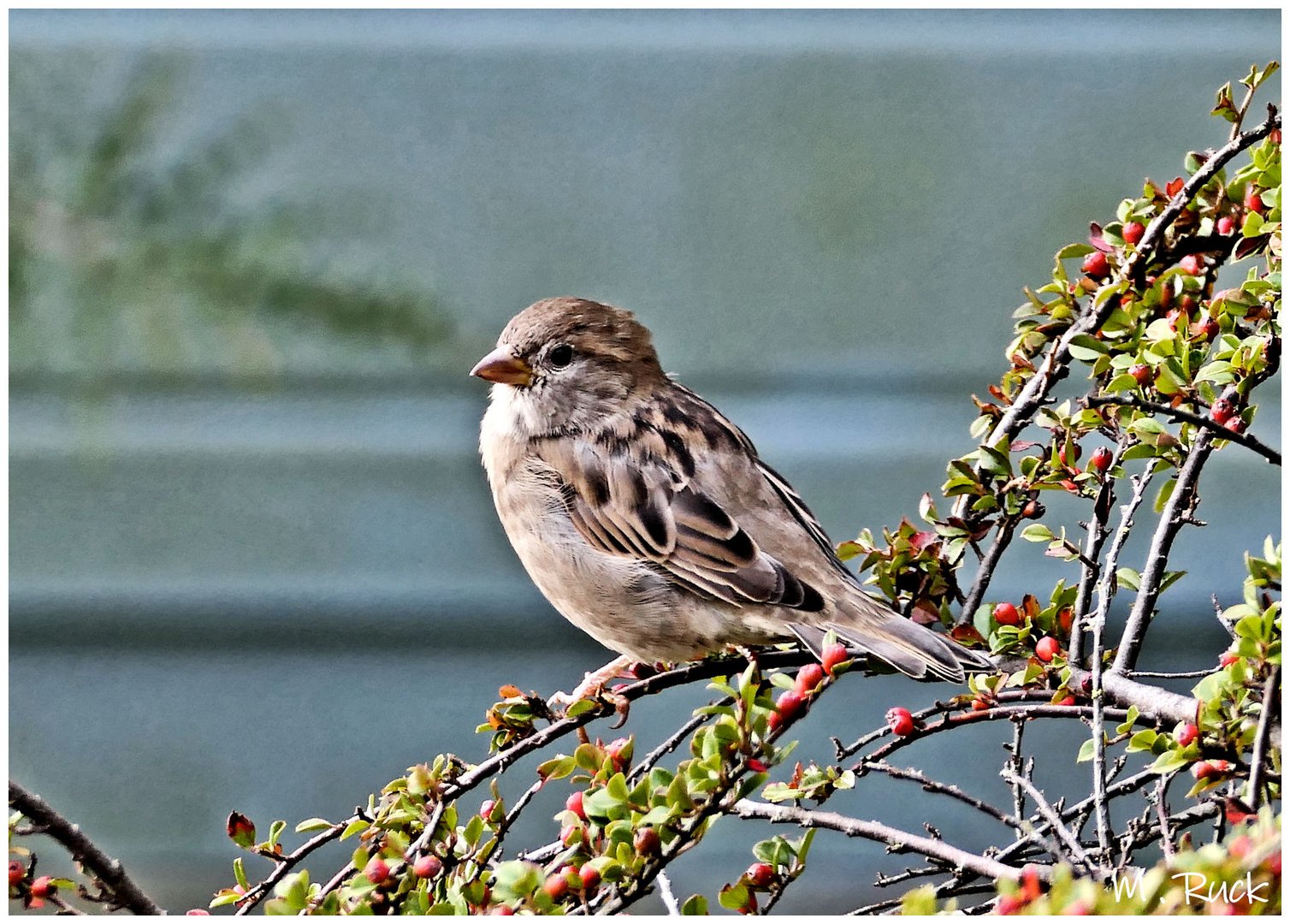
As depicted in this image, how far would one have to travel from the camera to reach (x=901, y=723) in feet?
3.51

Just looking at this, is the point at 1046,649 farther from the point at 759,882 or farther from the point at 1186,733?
the point at 759,882

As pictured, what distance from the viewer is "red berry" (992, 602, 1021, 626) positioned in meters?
1.22

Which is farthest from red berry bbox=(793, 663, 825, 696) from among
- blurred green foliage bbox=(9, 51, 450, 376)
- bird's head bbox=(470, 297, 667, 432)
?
blurred green foliage bbox=(9, 51, 450, 376)

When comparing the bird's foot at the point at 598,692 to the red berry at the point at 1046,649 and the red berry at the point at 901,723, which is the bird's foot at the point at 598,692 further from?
the red berry at the point at 1046,649

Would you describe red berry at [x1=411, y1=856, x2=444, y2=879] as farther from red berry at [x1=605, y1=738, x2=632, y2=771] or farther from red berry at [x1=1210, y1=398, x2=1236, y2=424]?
red berry at [x1=1210, y1=398, x2=1236, y2=424]

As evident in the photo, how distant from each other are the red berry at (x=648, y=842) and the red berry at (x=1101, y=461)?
1.78 feet

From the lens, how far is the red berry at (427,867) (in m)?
0.98

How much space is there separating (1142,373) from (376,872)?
0.77 metres

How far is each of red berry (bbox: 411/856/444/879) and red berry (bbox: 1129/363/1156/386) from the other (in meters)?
0.72

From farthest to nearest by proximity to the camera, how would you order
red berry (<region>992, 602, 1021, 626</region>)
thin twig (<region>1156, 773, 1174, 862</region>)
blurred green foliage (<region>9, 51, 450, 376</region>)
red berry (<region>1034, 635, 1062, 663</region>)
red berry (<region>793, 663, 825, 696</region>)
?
blurred green foliage (<region>9, 51, 450, 376</region>), red berry (<region>992, 602, 1021, 626</region>), red berry (<region>1034, 635, 1062, 663</region>), red berry (<region>793, 663, 825, 696</region>), thin twig (<region>1156, 773, 1174, 862</region>)

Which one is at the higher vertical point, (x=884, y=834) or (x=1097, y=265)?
(x=1097, y=265)

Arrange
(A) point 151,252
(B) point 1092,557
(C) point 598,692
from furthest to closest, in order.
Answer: (A) point 151,252
(C) point 598,692
(B) point 1092,557

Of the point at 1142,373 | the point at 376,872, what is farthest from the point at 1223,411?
the point at 376,872

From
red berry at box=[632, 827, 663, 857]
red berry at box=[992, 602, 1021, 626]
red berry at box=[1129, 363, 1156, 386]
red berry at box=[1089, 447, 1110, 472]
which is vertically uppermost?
red berry at box=[1129, 363, 1156, 386]
